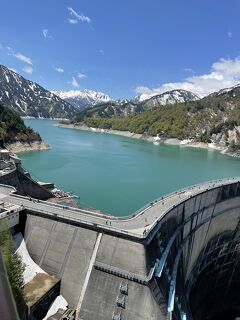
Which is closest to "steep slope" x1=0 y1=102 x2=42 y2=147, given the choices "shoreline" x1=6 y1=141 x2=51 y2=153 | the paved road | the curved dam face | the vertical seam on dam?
"shoreline" x1=6 y1=141 x2=51 y2=153

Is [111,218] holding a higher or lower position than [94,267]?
higher

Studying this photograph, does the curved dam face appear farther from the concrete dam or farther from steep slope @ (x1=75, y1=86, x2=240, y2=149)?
steep slope @ (x1=75, y1=86, x2=240, y2=149)

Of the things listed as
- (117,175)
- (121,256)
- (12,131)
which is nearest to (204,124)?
(12,131)

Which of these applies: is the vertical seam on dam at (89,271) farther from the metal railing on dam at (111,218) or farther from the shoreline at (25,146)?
the shoreline at (25,146)

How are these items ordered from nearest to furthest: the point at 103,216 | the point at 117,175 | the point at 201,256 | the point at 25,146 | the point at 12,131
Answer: the point at 103,216, the point at 201,256, the point at 117,175, the point at 12,131, the point at 25,146

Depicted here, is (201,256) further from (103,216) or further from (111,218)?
(103,216)

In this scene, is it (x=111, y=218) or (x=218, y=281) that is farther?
(x=218, y=281)
